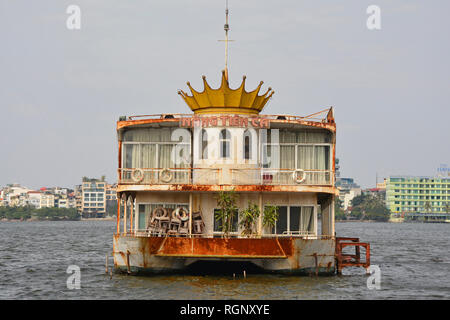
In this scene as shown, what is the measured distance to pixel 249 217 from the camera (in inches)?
1209

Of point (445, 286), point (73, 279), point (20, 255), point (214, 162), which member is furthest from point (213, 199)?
point (20, 255)

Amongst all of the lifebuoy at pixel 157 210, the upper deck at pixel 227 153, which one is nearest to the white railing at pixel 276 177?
the upper deck at pixel 227 153

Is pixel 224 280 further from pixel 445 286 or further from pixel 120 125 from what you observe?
pixel 445 286

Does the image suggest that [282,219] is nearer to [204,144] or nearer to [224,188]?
[224,188]

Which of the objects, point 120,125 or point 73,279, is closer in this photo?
point 120,125

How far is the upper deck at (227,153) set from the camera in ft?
103

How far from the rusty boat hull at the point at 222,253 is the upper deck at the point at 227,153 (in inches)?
91.6

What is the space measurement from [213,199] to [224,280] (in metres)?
3.66

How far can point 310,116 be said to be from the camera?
33.2 m

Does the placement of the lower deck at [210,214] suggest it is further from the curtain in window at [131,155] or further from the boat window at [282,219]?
the curtain in window at [131,155]

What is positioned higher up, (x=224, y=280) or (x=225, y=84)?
(x=225, y=84)

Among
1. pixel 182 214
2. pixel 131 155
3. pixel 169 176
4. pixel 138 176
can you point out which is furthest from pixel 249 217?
pixel 131 155

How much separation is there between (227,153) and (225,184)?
83.1 inches
